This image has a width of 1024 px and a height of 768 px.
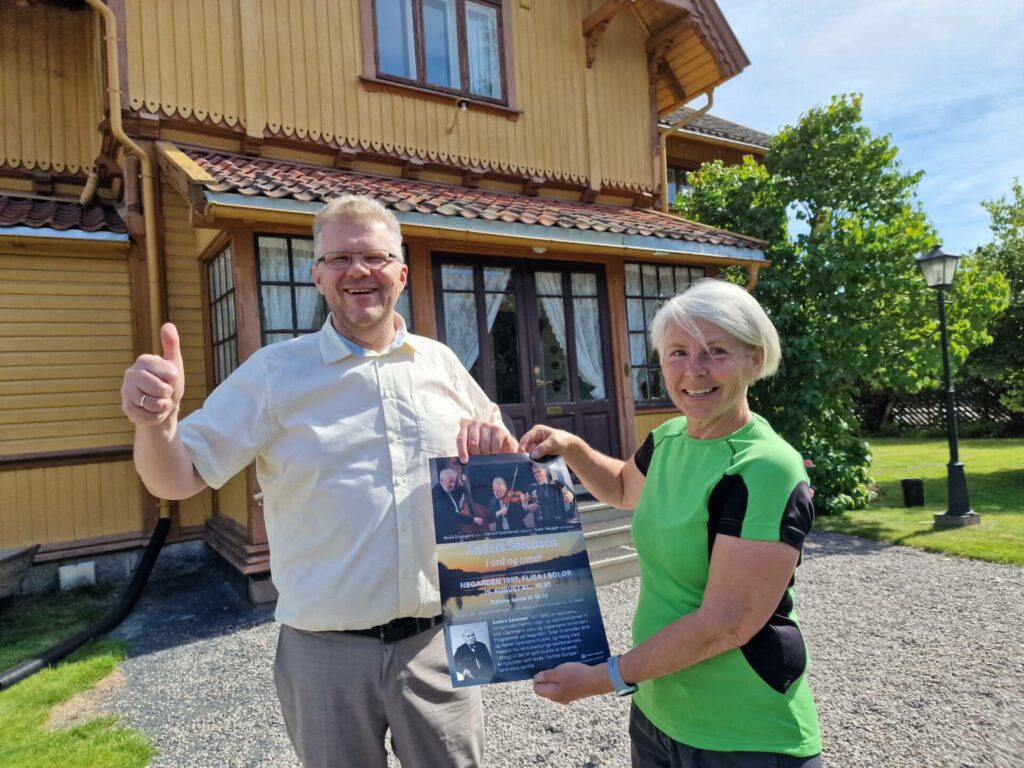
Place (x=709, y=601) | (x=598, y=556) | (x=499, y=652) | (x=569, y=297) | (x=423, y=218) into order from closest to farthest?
(x=709, y=601)
(x=499, y=652)
(x=423, y=218)
(x=598, y=556)
(x=569, y=297)

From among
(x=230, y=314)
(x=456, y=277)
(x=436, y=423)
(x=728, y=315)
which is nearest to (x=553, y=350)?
(x=456, y=277)

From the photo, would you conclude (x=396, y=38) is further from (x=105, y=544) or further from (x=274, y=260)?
(x=105, y=544)

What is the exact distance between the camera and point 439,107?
24.0 ft

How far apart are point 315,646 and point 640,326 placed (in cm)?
658

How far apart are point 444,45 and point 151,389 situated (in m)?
7.17

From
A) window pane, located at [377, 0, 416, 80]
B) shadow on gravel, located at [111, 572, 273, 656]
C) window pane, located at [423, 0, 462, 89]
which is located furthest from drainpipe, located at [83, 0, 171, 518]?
window pane, located at [423, 0, 462, 89]

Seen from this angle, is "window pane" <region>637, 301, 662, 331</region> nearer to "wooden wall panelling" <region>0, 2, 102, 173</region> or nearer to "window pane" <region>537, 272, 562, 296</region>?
"window pane" <region>537, 272, 562, 296</region>

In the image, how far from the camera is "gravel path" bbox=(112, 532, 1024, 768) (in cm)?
307

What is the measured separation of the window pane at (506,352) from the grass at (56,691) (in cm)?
398

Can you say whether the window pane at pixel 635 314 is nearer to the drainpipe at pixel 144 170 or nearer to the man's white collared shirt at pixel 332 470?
the drainpipe at pixel 144 170

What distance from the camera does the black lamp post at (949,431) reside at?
7.45 metres

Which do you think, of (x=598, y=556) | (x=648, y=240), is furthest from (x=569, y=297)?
(x=598, y=556)

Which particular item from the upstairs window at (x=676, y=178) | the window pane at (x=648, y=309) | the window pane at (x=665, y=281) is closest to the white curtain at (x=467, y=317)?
the window pane at (x=648, y=309)

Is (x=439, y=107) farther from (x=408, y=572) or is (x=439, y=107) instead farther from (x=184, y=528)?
(x=408, y=572)
